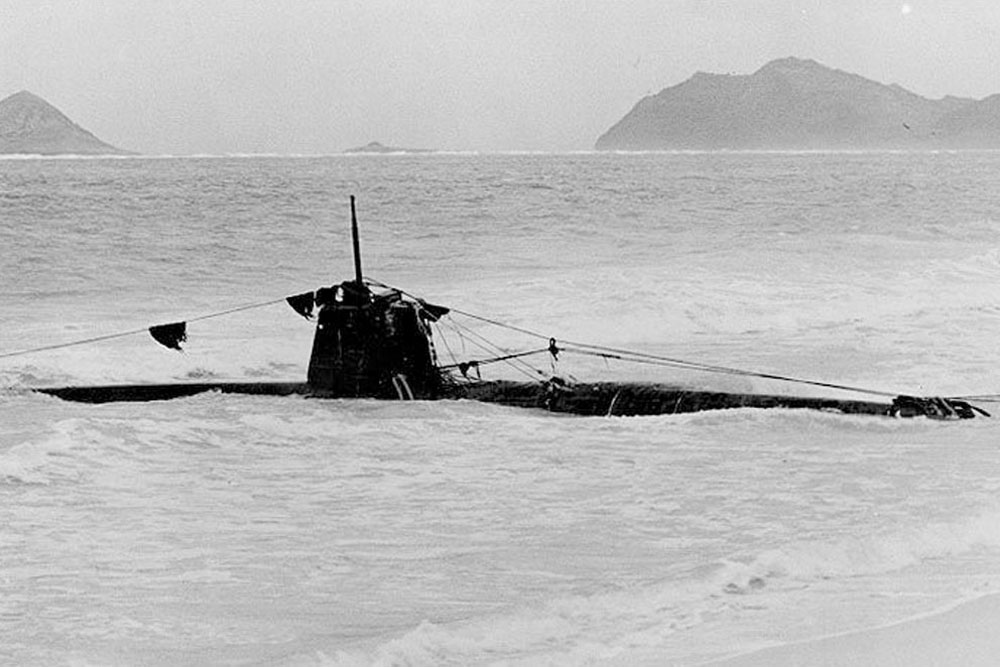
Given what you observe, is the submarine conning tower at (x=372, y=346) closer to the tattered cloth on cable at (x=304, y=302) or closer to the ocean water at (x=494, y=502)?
the tattered cloth on cable at (x=304, y=302)

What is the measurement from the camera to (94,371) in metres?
14.8

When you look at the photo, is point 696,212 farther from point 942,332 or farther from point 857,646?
point 857,646

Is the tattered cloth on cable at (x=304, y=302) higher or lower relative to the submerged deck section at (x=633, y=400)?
higher

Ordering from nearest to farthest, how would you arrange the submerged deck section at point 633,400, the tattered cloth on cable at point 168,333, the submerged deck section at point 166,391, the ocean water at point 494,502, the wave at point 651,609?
the wave at point 651,609 → the ocean water at point 494,502 → the submerged deck section at point 633,400 → the tattered cloth on cable at point 168,333 → the submerged deck section at point 166,391

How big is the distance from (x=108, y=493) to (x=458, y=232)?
2724 centimetres

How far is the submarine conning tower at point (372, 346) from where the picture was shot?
35.4 ft

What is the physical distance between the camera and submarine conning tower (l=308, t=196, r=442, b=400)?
35.4ft

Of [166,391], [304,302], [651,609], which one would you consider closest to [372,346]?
[304,302]

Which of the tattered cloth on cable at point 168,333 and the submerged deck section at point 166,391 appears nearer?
the tattered cloth on cable at point 168,333

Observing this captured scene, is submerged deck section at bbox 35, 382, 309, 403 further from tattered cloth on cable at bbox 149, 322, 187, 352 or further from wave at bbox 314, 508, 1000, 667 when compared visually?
wave at bbox 314, 508, 1000, 667

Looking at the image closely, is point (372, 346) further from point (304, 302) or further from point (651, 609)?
point (651, 609)

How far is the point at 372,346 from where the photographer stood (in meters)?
10.9

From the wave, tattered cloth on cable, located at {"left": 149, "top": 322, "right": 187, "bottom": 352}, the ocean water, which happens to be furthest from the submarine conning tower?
the wave

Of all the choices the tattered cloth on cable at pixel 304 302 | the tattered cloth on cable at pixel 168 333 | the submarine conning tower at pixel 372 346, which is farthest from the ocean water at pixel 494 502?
the tattered cloth on cable at pixel 304 302
